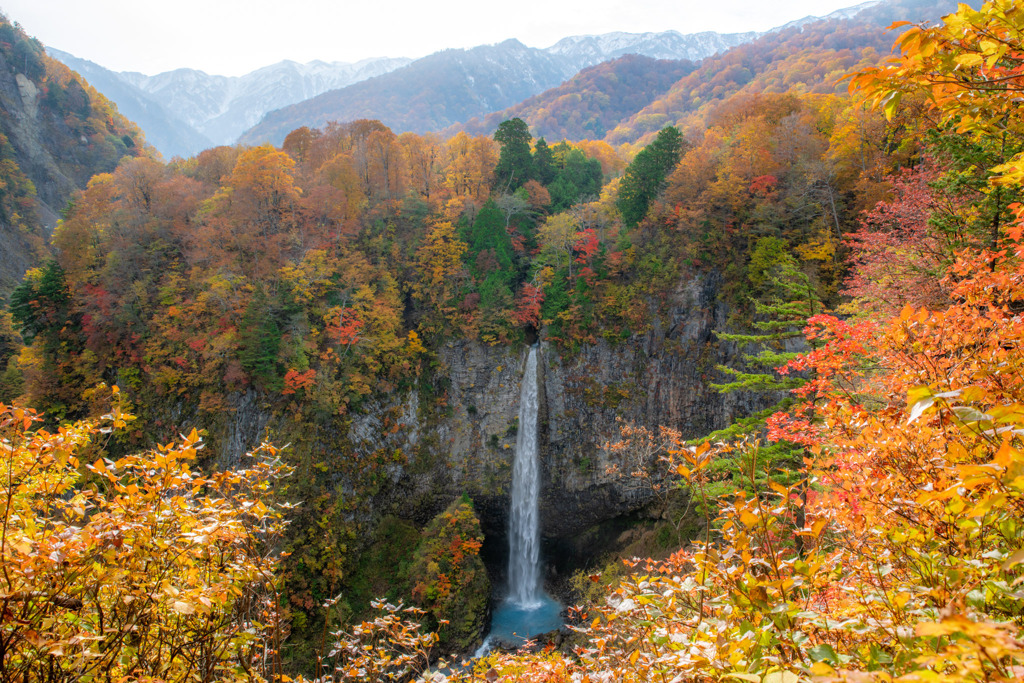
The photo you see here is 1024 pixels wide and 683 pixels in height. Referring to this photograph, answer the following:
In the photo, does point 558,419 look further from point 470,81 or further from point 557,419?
point 470,81

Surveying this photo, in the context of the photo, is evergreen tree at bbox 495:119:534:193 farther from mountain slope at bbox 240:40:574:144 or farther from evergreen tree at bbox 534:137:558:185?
mountain slope at bbox 240:40:574:144

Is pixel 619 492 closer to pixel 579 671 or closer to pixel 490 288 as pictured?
pixel 490 288

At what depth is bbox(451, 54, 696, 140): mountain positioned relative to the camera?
2042 inches

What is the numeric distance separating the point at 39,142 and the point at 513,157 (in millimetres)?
35710

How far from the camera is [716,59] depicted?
53969 mm

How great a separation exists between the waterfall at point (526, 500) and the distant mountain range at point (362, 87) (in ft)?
217

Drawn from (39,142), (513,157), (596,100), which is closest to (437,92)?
(596,100)

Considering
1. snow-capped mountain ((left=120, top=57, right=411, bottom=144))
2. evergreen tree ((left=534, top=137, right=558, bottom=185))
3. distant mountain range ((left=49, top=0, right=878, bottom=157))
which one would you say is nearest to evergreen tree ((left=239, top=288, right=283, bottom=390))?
evergreen tree ((left=534, top=137, right=558, bottom=185))

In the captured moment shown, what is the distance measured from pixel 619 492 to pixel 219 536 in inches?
703

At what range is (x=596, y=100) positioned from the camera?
53.7 metres

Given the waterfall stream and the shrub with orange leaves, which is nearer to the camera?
the shrub with orange leaves

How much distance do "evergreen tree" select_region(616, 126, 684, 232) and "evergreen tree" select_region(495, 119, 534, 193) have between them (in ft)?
20.9

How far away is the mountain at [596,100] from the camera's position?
51.9m

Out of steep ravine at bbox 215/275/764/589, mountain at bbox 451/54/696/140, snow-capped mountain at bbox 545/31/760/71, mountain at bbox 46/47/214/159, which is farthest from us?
snow-capped mountain at bbox 545/31/760/71
